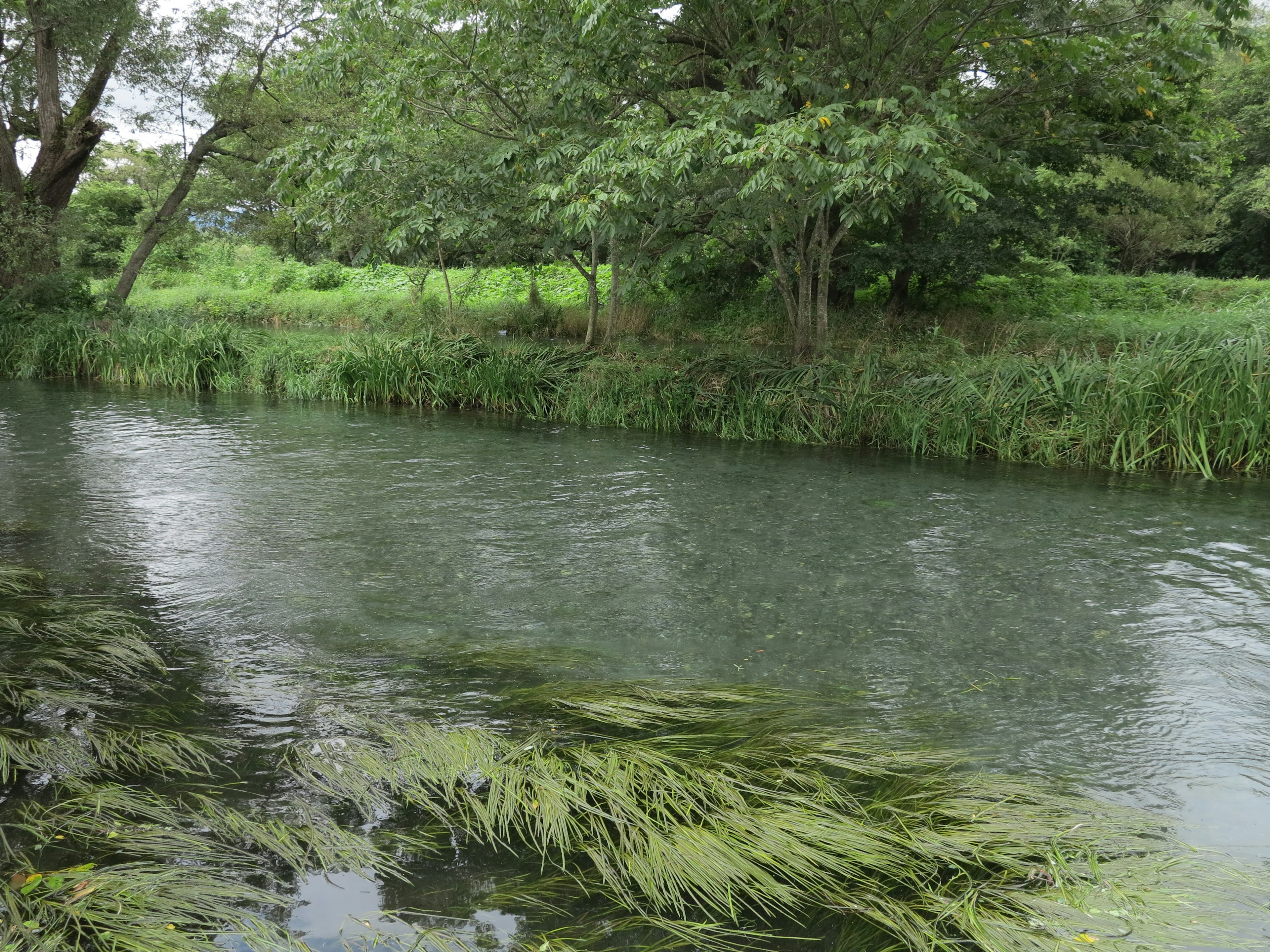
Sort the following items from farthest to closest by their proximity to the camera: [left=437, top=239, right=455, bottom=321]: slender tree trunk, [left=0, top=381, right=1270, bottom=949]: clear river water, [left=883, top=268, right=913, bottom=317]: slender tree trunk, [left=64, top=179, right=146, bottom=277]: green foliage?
1. [left=64, top=179, right=146, bottom=277]: green foliage
2. [left=883, top=268, right=913, bottom=317]: slender tree trunk
3. [left=437, top=239, right=455, bottom=321]: slender tree trunk
4. [left=0, top=381, right=1270, bottom=949]: clear river water

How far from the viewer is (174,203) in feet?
55.1

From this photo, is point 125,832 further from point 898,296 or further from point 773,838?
point 898,296

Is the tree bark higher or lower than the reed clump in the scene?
higher

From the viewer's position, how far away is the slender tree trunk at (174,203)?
16328 mm

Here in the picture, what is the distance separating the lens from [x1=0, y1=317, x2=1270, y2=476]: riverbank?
8.02 meters

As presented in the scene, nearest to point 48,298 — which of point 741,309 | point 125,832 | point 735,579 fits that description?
point 741,309

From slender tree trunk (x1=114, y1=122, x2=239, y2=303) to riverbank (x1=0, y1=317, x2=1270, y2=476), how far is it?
3.27m

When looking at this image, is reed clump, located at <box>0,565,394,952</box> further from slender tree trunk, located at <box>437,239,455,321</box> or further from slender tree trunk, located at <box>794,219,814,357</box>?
slender tree trunk, located at <box>794,219,814,357</box>

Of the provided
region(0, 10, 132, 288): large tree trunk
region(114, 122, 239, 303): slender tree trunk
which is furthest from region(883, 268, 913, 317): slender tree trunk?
region(0, 10, 132, 288): large tree trunk

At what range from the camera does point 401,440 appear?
945 centimetres

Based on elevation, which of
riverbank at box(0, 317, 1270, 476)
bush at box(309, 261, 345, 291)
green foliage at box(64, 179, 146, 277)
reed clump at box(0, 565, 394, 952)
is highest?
green foliage at box(64, 179, 146, 277)

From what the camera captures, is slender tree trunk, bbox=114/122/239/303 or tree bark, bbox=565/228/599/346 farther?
slender tree trunk, bbox=114/122/239/303

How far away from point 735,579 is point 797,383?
514cm

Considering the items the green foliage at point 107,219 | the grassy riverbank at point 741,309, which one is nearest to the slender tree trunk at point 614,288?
the grassy riverbank at point 741,309
